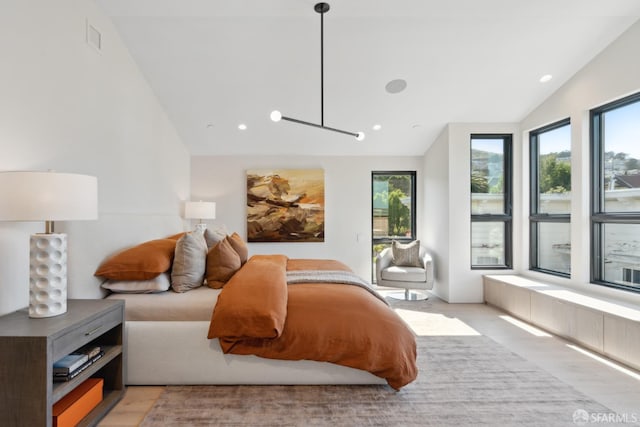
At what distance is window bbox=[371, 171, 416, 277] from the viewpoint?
5.50 m

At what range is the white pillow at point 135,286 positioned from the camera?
2.58 metres

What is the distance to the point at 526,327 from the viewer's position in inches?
143

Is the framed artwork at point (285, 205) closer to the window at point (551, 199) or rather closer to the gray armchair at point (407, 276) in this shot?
the gray armchair at point (407, 276)

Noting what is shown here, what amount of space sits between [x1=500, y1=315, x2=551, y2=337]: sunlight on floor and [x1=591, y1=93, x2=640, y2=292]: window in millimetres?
804

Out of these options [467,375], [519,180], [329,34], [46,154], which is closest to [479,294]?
[519,180]

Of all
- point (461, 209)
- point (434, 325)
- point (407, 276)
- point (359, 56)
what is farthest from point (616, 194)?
point (359, 56)

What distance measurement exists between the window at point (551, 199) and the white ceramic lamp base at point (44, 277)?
15.9 ft

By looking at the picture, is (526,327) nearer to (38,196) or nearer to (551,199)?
(551,199)

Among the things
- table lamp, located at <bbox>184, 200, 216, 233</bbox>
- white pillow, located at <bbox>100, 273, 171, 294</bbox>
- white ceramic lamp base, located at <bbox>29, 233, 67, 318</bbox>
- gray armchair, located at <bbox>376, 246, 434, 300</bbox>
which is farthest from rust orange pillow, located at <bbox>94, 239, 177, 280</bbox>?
gray armchair, located at <bbox>376, 246, 434, 300</bbox>

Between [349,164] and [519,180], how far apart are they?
95.8 inches

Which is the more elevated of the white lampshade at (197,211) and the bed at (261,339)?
the white lampshade at (197,211)

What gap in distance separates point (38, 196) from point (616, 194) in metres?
4.72

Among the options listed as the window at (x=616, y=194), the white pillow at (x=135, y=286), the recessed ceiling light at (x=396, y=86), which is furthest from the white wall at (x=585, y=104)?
the white pillow at (x=135, y=286)

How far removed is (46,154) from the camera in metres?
2.19
